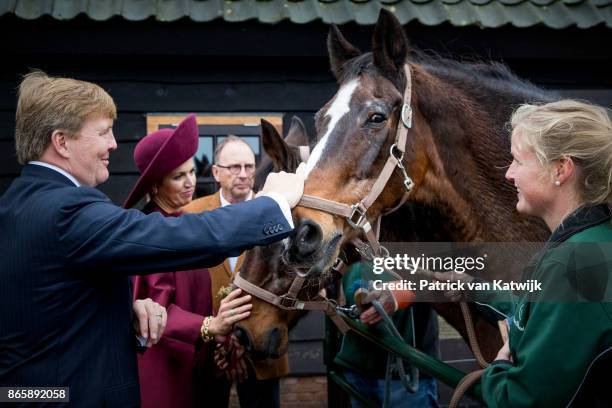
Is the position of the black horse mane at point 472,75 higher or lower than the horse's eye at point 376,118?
higher

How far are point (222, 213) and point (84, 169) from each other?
1.55 ft

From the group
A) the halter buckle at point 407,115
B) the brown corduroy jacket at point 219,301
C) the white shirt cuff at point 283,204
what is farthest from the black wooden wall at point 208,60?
the white shirt cuff at point 283,204

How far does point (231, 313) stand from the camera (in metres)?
2.36

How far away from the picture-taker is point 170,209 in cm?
271

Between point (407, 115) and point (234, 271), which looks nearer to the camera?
point (407, 115)

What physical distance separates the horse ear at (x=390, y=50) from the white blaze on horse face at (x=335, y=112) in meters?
0.13

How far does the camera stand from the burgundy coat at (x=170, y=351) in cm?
243

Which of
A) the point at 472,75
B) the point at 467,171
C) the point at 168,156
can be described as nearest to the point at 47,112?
the point at 168,156

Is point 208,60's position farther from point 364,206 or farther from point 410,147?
point 364,206

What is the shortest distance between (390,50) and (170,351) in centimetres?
161

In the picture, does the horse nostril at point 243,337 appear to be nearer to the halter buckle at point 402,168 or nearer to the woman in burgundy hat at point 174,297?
the woman in burgundy hat at point 174,297

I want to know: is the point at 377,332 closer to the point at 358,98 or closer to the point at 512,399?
the point at 358,98

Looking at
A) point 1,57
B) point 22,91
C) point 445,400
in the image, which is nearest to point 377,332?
point 22,91

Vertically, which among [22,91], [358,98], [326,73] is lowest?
[22,91]
